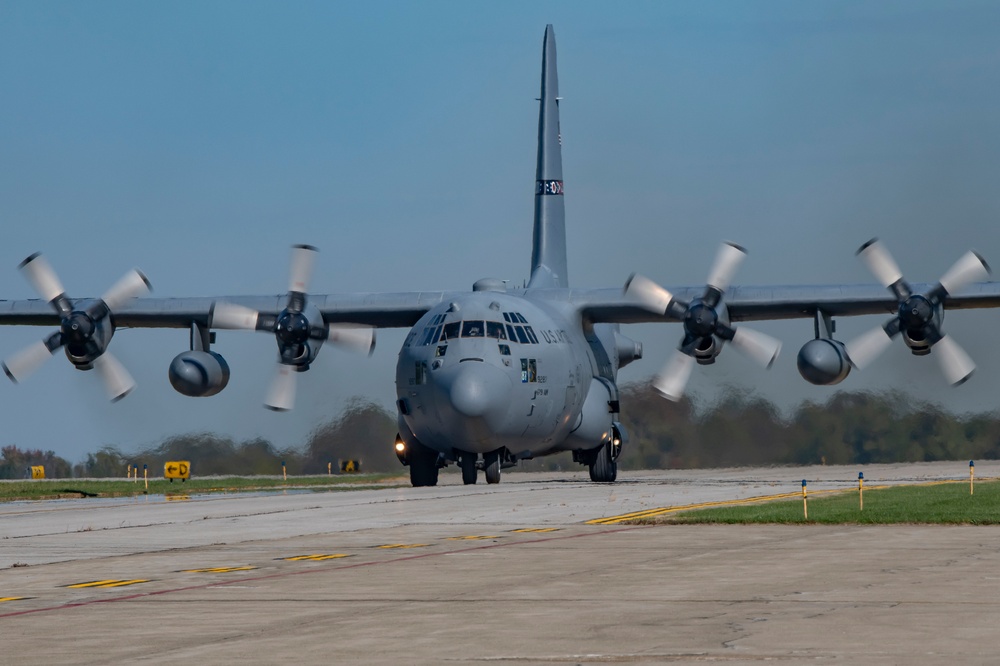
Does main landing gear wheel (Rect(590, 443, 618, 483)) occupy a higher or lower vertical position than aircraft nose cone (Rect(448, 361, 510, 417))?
lower

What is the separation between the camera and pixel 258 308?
3778cm

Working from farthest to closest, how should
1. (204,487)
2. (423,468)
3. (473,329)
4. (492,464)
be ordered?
(204,487) < (423,468) < (492,464) < (473,329)

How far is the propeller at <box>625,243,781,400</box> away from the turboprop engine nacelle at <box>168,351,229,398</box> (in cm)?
1130

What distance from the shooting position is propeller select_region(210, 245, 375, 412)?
116 feet

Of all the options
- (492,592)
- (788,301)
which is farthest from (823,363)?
(492,592)

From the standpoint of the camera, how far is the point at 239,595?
12172 millimetres

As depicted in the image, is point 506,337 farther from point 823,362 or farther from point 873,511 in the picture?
point 873,511

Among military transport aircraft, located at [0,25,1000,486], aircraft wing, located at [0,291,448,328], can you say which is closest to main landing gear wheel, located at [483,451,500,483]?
military transport aircraft, located at [0,25,1000,486]

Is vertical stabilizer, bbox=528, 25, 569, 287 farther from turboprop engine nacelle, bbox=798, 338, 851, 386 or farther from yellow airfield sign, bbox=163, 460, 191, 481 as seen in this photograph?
yellow airfield sign, bbox=163, 460, 191, 481

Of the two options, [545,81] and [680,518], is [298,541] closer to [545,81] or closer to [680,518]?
[680,518]

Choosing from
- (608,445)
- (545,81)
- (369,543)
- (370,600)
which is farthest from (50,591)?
(545,81)

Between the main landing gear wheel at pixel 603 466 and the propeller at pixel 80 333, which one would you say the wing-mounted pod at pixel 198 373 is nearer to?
the propeller at pixel 80 333

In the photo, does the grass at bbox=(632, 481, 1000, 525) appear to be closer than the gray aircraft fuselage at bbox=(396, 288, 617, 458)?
Yes

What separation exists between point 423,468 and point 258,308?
21.7 ft
